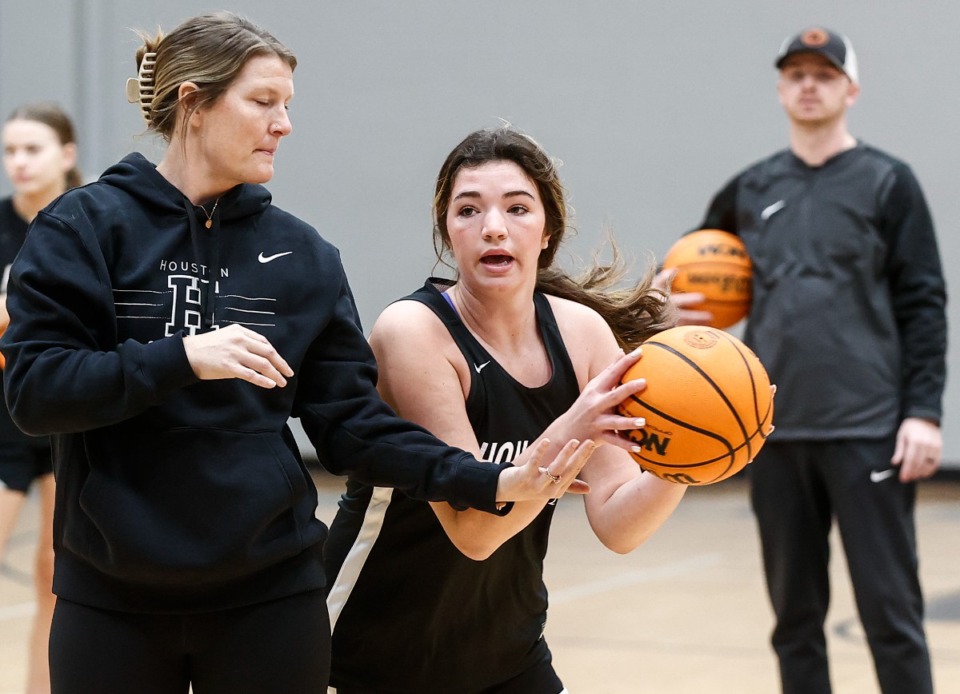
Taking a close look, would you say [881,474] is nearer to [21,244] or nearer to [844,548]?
[844,548]

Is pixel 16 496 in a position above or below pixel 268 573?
below

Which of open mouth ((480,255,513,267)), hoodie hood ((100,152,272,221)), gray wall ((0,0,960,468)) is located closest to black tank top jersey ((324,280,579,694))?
open mouth ((480,255,513,267))

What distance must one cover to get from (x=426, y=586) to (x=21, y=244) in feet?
9.47

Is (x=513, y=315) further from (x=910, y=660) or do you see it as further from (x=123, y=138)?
(x=123, y=138)

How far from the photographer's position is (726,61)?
10.3m

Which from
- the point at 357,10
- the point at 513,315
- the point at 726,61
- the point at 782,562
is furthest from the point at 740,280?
the point at 357,10

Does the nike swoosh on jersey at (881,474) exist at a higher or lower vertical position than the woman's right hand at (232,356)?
lower

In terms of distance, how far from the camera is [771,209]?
4656mm

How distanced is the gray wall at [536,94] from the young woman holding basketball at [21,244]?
17.0ft

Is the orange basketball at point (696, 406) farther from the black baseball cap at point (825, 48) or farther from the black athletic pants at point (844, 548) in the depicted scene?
the black baseball cap at point (825, 48)

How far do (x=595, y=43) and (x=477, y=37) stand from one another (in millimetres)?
951

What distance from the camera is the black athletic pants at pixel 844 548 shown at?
421 cm

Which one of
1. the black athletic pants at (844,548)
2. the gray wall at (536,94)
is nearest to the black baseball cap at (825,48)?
the black athletic pants at (844,548)

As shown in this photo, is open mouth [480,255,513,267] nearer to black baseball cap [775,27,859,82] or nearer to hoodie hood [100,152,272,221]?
hoodie hood [100,152,272,221]
